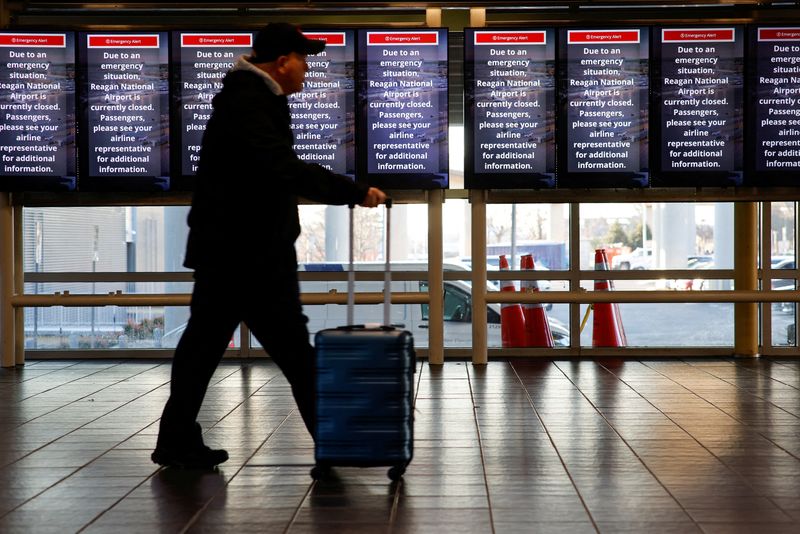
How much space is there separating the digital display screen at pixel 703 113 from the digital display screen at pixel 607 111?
20 cm

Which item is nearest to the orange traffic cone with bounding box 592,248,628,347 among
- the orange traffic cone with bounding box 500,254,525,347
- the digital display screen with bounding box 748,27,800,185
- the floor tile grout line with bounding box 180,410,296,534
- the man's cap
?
the orange traffic cone with bounding box 500,254,525,347

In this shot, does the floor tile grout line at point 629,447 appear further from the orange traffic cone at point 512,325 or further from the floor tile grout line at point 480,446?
the orange traffic cone at point 512,325

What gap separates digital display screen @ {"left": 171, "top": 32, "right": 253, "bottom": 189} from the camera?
27.7 ft

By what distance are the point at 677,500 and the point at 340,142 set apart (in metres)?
5.29

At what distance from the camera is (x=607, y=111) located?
8.41m

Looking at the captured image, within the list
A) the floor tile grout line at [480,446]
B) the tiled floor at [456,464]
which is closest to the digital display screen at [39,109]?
the tiled floor at [456,464]

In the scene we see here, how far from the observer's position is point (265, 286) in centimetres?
423

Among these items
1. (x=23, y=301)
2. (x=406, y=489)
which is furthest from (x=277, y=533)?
(x=23, y=301)

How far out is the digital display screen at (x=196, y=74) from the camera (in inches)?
333

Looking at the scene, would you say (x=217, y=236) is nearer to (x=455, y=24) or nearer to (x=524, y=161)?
(x=524, y=161)

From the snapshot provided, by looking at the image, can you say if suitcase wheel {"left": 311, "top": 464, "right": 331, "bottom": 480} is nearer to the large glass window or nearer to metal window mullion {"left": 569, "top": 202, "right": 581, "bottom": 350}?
metal window mullion {"left": 569, "top": 202, "right": 581, "bottom": 350}

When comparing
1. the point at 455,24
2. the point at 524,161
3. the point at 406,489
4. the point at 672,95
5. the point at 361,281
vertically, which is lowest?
the point at 406,489

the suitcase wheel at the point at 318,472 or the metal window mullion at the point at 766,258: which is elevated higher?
the metal window mullion at the point at 766,258

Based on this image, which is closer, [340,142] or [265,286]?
[265,286]
